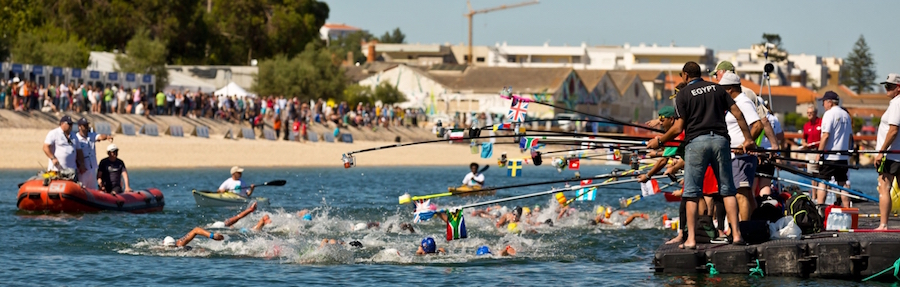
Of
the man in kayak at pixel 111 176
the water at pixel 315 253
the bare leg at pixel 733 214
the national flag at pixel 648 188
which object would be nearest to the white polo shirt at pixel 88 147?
the man in kayak at pixel 111 176

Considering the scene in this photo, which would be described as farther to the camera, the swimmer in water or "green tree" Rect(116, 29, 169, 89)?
"green tree" Rect(116, 29, 169, 89)

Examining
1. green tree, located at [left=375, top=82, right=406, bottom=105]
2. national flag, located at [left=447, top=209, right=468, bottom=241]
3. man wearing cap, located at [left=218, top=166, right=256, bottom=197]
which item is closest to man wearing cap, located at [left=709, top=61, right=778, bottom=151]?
national flag, located at [left=447, top=209, right=468, bottom=241]

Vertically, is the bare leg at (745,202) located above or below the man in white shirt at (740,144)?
below

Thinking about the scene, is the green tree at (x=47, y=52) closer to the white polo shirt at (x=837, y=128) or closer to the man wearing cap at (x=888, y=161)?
the white polo shirt at (x=837, y=128)

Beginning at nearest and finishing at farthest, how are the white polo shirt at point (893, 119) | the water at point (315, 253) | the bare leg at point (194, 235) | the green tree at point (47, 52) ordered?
the white polo shirt at point (893, 119) → the water at point (315, 253) → the bare leg at point (194, 235) → the green tree at point (47, 52)

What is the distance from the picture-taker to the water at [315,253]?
14.1 metres

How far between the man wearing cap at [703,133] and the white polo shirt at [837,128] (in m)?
4.07

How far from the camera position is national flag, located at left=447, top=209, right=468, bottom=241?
1462 cm

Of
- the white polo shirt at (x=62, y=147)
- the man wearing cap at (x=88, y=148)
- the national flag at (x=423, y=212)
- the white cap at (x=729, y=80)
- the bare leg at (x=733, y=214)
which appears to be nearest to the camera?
the bare leg at (x=733, y=214)

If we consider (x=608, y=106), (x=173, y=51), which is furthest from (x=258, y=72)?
(x=608, y=106)

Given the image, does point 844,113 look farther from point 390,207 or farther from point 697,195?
point 390,207

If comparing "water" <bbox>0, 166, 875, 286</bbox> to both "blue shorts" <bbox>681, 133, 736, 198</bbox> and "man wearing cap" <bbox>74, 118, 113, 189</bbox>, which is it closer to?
"man wearing cap" <bbox>74, 118, 113, 189</bbox>

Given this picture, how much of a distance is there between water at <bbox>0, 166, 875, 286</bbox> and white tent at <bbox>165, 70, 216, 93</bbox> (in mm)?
30785

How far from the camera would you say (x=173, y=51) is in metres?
76.2
